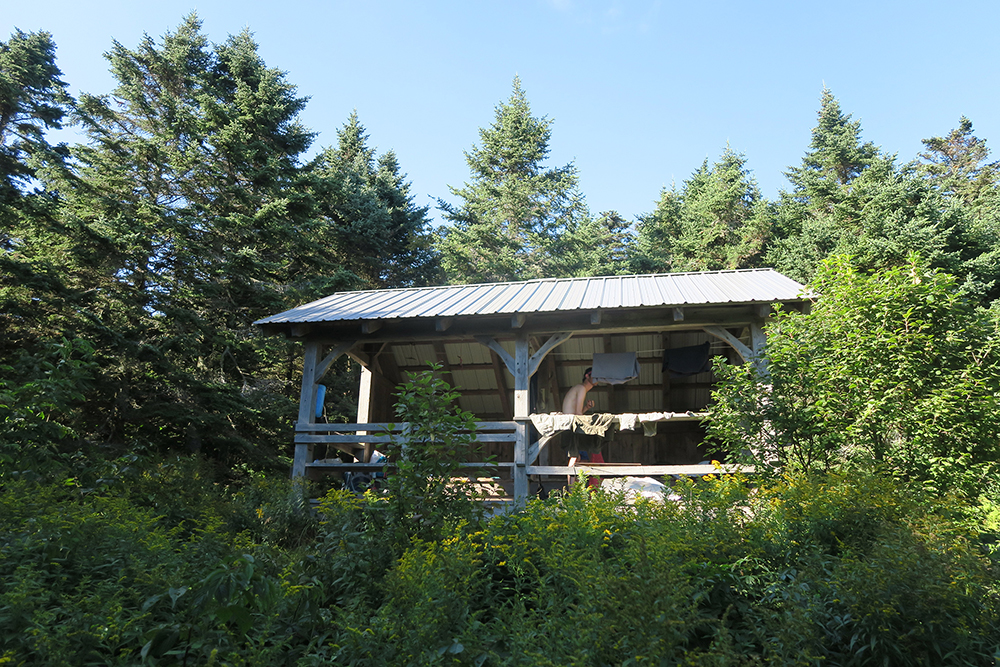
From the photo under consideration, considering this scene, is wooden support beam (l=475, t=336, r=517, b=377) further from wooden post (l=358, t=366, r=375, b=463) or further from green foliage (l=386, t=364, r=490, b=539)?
green foliage (l=386, t=364, r=490, b=539)

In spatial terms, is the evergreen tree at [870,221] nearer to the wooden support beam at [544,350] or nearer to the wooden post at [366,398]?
the wooden support beam at [544,350]

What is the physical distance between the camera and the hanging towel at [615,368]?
12.7 metres

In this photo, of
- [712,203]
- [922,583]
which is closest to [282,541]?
[922,583]

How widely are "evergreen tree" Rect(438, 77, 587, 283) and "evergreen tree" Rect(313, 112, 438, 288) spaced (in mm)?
1630

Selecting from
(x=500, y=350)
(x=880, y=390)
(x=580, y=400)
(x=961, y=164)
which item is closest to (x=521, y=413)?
(x=500, y=350)

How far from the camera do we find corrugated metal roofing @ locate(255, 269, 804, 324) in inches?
406

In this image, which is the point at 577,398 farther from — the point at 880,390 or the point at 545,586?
the point at 545,586

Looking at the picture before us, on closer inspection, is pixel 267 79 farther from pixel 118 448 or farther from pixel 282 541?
pixel 282 541

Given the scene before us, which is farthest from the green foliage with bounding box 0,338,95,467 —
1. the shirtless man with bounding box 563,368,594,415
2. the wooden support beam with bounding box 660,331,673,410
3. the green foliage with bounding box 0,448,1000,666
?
the wooden support beam with bounding box 660,331,673,410

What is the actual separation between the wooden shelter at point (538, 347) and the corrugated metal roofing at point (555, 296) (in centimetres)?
3

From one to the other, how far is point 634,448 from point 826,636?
10549mm

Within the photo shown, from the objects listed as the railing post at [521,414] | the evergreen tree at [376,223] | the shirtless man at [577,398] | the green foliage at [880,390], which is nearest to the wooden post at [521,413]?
the railing post at [521,414]

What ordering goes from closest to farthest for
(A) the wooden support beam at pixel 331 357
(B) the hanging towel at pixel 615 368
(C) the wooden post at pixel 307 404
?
(C) the wooden post at pixel 307 404 < (A) the wooden support beam at pixel 331 357 < (B) the hanging towel at pixel 615 368

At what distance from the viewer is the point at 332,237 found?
77.5ft
